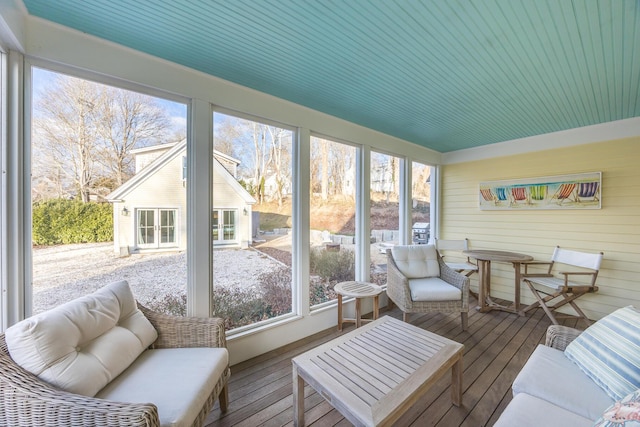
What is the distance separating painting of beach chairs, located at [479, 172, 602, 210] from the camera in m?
3.11

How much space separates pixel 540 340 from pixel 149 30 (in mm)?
4415

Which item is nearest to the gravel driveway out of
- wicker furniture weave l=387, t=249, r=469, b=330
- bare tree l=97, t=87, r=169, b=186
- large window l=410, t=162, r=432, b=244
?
bare tree l=97, t=87, r=169, b=186

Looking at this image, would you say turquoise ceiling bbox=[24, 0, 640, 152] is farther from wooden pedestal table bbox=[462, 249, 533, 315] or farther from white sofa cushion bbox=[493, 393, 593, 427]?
white sofa cushion bbox=[493, 393, 593, 427]

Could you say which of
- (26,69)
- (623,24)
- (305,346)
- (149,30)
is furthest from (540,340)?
(26,69)

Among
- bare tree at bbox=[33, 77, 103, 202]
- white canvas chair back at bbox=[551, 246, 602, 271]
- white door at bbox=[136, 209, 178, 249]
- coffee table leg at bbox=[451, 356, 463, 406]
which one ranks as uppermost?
bare tree at bbox=[33, 77, 103, 202]

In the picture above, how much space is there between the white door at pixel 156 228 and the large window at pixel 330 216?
137 centimetres

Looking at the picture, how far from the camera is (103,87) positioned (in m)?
1.74

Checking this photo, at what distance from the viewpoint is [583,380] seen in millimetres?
1277

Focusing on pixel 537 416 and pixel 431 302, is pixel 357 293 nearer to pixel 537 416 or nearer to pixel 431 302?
pixel 431 302

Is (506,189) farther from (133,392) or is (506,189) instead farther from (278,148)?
(133,392)

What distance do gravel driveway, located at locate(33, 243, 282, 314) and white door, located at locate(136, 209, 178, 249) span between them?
97 mm

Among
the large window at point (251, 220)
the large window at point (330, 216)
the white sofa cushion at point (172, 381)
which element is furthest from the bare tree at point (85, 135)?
the large window at point (330, 216)

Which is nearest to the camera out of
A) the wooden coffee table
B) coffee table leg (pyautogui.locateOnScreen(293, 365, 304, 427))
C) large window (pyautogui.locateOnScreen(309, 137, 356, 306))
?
the wooden coffee table

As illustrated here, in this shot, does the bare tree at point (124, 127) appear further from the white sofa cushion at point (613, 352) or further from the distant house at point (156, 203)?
the white sofa cushion at point (613, 352)
